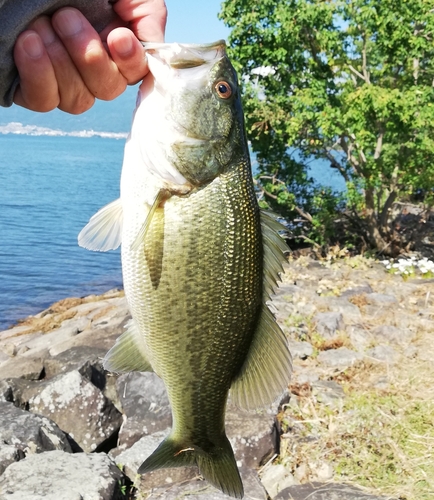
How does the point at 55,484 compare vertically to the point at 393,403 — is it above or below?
above

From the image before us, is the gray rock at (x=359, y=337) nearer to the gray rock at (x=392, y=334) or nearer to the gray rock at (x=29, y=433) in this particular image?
the gray rock at (x=392, y=334)

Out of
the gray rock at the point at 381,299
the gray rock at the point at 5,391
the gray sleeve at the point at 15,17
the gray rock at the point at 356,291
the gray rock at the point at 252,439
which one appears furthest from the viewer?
the gray rock at the point at 356,291

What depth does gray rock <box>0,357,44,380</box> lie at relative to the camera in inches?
313

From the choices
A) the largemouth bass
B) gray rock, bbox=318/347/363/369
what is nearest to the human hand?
the largemouth bass

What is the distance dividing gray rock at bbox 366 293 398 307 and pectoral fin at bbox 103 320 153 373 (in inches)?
321

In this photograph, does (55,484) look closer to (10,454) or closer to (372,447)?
(10,454)

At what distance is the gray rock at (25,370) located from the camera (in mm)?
7950

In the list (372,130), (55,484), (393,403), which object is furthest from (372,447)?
(372,130)

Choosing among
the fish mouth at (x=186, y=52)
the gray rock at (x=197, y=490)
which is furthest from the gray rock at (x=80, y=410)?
the fish mouth at (x=186, y=52)

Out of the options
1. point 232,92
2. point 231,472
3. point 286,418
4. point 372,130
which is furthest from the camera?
point 372,130

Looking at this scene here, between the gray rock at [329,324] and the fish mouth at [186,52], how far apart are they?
6399 millimetres

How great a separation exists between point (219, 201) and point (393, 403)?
4437mm

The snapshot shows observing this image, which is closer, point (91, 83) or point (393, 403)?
point (91, 83)

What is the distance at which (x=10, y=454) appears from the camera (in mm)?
4758
